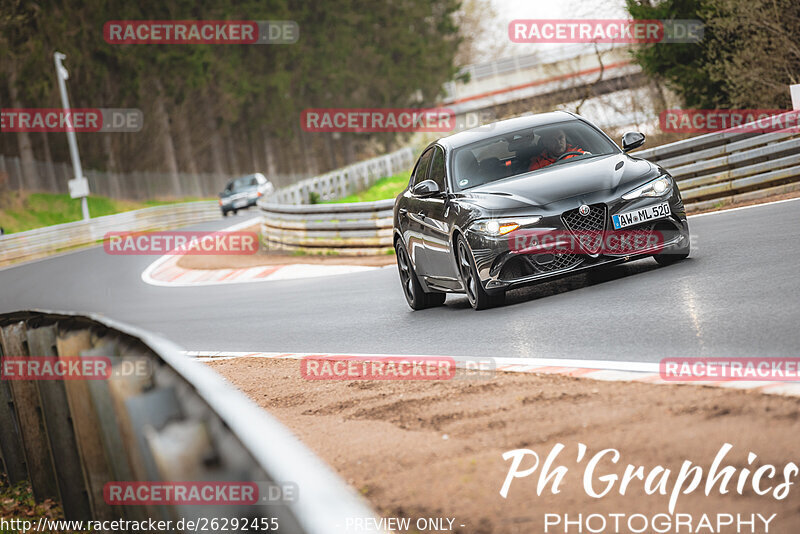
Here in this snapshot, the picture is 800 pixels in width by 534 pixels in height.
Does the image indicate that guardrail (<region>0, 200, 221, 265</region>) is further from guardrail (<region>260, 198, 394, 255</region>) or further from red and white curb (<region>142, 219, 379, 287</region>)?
guardrail (<region>260, 198, 394, 255</region>)

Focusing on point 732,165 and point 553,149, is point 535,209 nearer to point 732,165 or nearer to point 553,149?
point 553,149

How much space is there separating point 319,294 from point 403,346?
607cm

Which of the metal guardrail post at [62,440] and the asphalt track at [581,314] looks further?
the asphalt track at [581,314]

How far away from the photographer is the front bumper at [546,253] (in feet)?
30.0

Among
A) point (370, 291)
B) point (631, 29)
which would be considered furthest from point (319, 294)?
point (631, 29)

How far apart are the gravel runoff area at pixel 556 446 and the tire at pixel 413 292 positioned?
4578 millimetres

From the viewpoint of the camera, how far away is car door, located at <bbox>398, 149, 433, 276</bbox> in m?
10.9

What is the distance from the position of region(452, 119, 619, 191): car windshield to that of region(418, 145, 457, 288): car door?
220 mm

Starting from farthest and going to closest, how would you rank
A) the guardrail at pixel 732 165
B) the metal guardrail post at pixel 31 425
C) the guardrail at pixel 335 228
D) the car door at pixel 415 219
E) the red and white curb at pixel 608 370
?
the guardrail at pixel 335 228 → the guardrail at pixel 732 165 → the car door at pixel 415 219 → the metal guardrail post at pixel 31 425 → the red and white curb at pixel 608 370

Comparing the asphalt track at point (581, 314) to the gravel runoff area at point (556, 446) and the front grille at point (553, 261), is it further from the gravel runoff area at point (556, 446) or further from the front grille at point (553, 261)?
the gravel runoff area at point (556, 446)

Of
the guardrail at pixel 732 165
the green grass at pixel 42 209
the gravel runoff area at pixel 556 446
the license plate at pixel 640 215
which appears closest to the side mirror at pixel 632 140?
the license plate at pixel 640 215

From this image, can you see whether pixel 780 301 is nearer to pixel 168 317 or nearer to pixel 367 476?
pixel 367 476

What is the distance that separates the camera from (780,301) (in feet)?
24.6

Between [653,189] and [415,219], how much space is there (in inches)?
102
